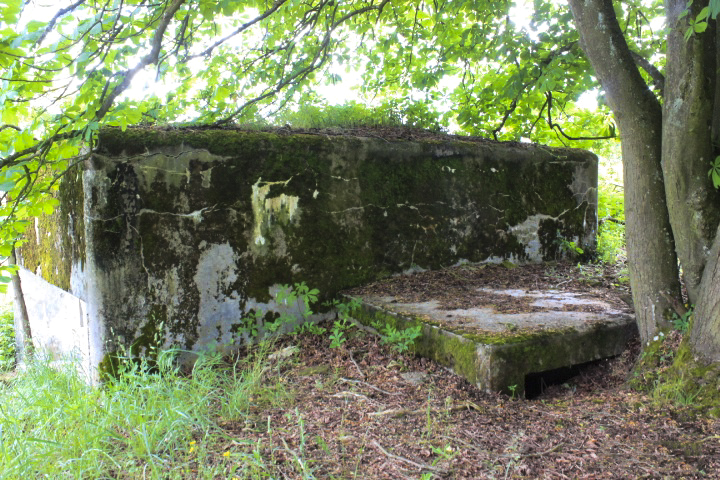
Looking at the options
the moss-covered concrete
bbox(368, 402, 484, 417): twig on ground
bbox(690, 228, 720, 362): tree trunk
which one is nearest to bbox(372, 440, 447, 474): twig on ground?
bbox(368, 402, 484, 417): twig on ground

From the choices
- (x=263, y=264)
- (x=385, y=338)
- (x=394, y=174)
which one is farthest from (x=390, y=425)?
(x=394, y=174)

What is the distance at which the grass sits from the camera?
1772 millimetres

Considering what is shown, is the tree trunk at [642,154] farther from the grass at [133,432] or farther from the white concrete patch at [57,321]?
the white concrete patch at [57,321]

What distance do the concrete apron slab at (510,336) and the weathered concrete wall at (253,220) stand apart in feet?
2.58

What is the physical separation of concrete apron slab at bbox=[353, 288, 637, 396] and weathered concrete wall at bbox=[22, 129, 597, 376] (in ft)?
2.58

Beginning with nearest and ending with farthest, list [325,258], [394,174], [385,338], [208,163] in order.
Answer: [385,338] < [208,163] < [325,258] < [394,174]

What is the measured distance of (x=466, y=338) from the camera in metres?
2.41

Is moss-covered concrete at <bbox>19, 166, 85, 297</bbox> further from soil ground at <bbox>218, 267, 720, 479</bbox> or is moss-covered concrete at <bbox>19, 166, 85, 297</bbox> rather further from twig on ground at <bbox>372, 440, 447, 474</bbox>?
twig on ground at <bbox>372, 440, 447, 474</bbox>

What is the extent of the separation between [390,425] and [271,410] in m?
0.58

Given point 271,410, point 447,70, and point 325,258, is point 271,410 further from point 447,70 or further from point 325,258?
point 447,70

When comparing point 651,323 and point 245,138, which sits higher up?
point 245,138

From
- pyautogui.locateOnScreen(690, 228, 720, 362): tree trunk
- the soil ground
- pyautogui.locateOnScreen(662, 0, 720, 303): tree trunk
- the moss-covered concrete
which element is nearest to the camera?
the soil ground

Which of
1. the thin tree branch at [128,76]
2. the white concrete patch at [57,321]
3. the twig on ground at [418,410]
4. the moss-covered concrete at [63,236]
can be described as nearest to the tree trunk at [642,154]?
the twig on ground at [418,410]

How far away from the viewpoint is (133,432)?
2.03 m
